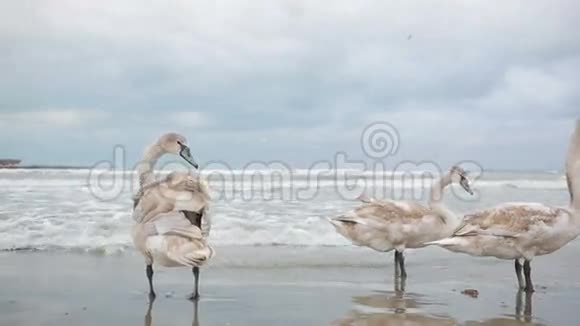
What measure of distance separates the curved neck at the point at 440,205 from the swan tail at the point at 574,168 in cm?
143

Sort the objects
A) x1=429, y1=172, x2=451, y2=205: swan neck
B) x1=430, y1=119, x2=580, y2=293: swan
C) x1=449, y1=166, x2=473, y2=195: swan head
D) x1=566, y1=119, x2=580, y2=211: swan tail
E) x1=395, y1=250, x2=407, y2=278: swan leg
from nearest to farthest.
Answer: x1=430, y1=119, x2=580, y2=293: swan, x1=566, y1=119, x2=580, y2=211: swan tail, x1=395, y1=250, x2=407, y2=278: swan leg, x1=429, y1=172, x2=451, y2=205: swan neck, x1=449, y1=166, x2=473, y2=195: swan head

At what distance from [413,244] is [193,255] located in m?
3.83

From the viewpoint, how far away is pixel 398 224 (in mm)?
8469

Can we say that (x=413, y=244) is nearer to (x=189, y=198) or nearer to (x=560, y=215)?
(x=560, y=215)

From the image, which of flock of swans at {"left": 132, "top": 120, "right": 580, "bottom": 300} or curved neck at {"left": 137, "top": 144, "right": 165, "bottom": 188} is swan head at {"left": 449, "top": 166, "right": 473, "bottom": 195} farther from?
curved neck at {"left": 137, "top": 144, "right": 165, "bottom": 188}

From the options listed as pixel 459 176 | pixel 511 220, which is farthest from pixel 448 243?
pixel 459 176

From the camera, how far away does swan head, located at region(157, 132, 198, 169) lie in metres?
6.78

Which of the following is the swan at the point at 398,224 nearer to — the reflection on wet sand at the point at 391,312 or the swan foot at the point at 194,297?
the reflection on wet sand at the point at 391,312

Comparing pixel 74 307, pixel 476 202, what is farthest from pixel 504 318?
pixel 476 202

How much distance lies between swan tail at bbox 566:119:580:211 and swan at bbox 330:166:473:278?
56.2 inches

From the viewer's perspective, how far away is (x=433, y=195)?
8.72 meters

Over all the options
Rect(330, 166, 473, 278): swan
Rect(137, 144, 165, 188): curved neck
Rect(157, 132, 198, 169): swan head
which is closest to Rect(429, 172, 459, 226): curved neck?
Rect(330, 166, 473, 278): swan

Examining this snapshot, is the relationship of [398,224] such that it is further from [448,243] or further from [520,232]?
[520,232]

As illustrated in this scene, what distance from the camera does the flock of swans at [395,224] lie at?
19.7 feet
